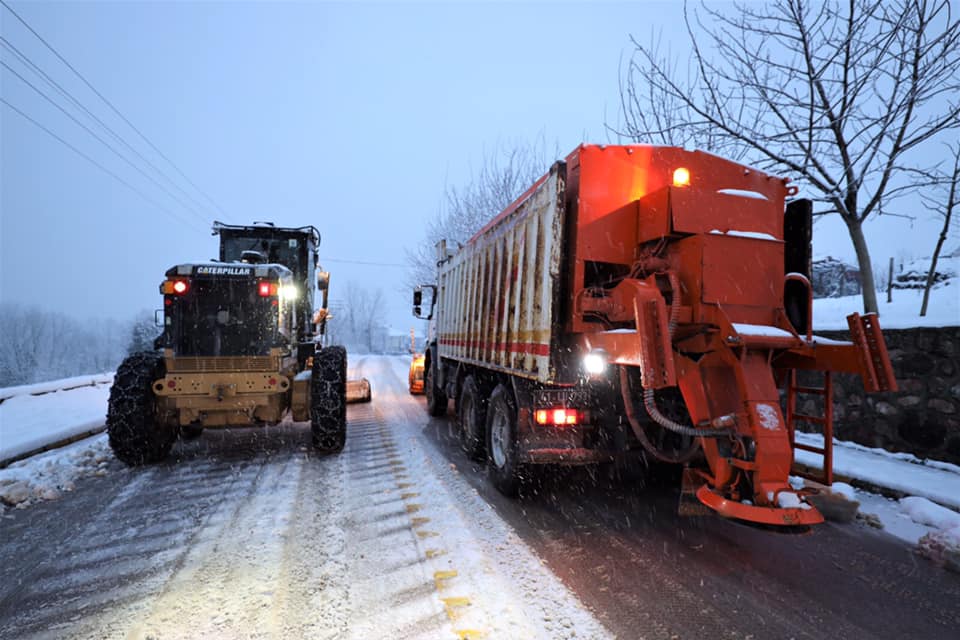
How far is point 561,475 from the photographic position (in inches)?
224

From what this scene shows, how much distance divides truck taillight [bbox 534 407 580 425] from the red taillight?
3.81 metres

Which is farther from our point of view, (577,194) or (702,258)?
(577,194)

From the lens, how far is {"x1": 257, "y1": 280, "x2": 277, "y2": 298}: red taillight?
6195mm

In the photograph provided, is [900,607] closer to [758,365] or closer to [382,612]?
[758,365]

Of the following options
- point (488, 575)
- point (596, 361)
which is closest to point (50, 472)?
point (488, 575)

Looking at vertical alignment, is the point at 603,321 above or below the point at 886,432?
above

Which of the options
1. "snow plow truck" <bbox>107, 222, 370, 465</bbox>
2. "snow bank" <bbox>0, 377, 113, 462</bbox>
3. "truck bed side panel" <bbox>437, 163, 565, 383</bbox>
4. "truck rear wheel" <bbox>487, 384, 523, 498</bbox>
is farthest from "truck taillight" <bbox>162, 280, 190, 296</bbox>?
"truck rear wheel" <bbox>487, 384, 523, 498</bbox>

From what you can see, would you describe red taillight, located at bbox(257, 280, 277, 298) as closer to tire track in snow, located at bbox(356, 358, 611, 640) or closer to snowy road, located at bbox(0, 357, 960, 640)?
snowy road, located at bbox(0, 357, 960, 640)

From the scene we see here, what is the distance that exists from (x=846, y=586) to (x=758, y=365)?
4.86ft

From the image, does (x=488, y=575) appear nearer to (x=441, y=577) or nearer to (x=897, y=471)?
(x=441, y=577)

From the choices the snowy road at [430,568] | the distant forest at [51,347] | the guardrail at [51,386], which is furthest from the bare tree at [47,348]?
the snowy road at [430,568]

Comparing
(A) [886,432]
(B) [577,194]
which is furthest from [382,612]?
(A) [886,432]

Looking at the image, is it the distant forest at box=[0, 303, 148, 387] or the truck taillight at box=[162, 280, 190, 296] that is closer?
the truck taillight at box=[162, 280, 190, 296]

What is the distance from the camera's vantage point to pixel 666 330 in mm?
3221
